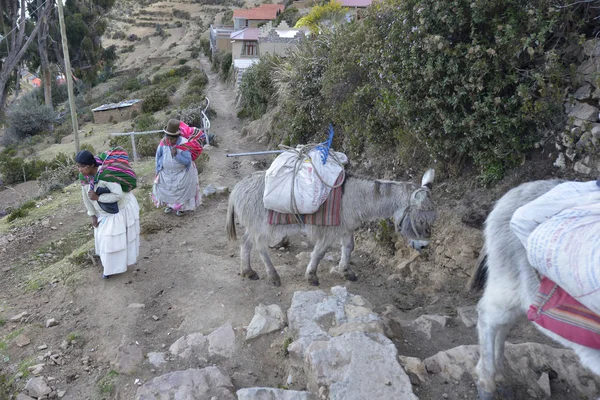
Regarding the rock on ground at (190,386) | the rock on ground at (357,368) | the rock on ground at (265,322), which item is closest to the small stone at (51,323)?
the rock on ground at (190,386)

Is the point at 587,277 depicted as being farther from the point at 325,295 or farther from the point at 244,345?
the point at 244,345

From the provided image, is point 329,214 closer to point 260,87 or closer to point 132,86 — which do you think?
point 260,87

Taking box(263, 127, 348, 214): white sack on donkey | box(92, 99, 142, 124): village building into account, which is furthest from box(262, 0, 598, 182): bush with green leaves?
box(92, 99, 142, 124): village building

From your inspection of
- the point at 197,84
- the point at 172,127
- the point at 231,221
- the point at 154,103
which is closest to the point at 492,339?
the point at 231,221

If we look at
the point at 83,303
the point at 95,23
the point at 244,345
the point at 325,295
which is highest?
the point at 95,23

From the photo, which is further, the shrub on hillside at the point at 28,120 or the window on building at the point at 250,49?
the window on building at the point at 250,49

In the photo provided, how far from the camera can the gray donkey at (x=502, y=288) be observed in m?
2.58

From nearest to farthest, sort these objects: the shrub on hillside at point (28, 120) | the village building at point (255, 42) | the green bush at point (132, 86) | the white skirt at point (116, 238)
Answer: the white skirt at point (116, 238), the village building at point (255, 42), the shrub on hillside at point (28, 120), the green bush at point (132, 86)

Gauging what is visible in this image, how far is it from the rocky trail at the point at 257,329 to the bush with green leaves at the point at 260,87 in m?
10.6

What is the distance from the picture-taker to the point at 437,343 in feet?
12.2

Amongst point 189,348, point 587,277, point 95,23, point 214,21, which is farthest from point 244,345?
point 214,21

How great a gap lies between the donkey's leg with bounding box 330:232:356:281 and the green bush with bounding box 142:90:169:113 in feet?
77.0

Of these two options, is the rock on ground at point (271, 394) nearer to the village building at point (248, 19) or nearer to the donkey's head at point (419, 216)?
the donkey's head at point (419, 216)

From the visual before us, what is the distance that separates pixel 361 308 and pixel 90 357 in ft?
9.08
